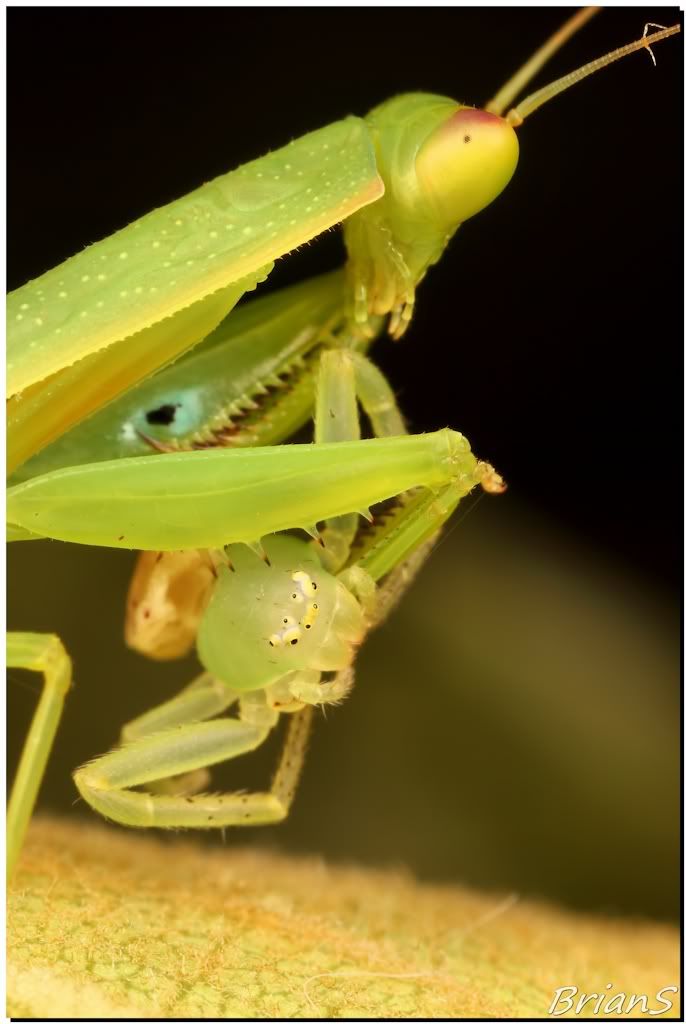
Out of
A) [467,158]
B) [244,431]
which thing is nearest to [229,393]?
[244,431]

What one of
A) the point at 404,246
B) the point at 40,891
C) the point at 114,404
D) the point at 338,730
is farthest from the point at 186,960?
the point at 338,730

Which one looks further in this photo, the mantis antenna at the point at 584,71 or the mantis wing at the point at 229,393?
the mantis wing at the point at 229,393

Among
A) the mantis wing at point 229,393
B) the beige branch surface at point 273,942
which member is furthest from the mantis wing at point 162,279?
the beige branch surface at point 273,942

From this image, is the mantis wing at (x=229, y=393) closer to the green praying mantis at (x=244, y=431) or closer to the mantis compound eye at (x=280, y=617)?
the green praying mantis at (x=244, y=431)

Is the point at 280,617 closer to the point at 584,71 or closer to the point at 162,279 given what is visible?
the point at 162,279

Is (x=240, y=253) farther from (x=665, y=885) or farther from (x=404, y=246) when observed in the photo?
(x=665, y=885)

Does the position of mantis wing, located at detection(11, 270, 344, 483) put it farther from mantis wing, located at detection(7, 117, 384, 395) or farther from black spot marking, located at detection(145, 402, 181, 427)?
mantis wing, located at detection(7, 117, 384, 395)

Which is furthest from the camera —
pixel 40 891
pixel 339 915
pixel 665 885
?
pixel 665 885

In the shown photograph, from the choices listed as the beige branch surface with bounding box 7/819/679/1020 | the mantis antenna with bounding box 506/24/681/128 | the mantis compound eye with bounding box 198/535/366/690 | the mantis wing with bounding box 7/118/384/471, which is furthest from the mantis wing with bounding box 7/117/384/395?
the beige branch surface with bounding box 7/819/679/1020
